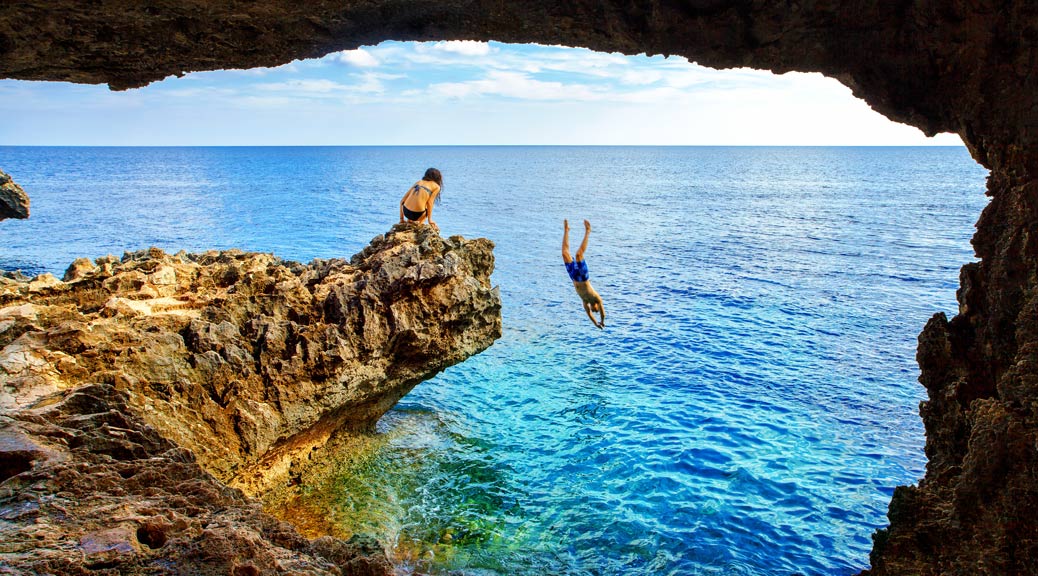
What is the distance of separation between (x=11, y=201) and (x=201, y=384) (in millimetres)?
26767

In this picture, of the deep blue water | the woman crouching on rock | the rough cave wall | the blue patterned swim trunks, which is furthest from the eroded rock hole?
the blue patterned swim trunks

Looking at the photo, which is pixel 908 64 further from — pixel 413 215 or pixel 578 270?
pixel 413 215

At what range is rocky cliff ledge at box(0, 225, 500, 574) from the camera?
4.95m

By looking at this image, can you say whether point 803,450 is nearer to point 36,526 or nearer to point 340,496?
point 340,496

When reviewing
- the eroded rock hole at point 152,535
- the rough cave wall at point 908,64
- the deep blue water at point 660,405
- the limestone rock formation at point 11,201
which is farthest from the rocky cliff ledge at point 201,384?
the limestone rock formation at point 11,201

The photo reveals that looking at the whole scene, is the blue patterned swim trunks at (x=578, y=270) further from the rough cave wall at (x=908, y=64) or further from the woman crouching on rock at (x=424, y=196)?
the rough cave wall at (x=908, y=64)

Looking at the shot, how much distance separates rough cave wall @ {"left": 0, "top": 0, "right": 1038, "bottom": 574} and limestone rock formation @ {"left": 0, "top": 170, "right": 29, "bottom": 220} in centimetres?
2689

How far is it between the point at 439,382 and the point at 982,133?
50.6ft

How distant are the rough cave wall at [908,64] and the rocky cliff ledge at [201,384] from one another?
3617mm

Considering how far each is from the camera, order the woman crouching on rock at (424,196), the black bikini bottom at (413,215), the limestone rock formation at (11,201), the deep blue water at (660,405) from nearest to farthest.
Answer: the deep blue water at (660,405) → the woman crouching on rock at (424,196) → the black bikini bottom at (413,215) → the limestone rock formation at (11,201)

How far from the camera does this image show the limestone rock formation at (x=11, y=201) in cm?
2773

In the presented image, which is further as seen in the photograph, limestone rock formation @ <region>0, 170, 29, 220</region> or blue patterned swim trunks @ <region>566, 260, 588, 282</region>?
limestone rock formation @ <region>0, 170, 29, 220</region>

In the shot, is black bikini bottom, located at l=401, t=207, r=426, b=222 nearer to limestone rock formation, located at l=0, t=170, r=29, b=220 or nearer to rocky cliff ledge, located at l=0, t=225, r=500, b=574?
rocky cliff ledge, located at l=0, t=225, r=500, b=574

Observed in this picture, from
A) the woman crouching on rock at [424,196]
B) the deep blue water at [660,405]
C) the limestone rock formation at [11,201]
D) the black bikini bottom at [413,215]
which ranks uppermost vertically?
the woman crouching on rock at [424,196]
